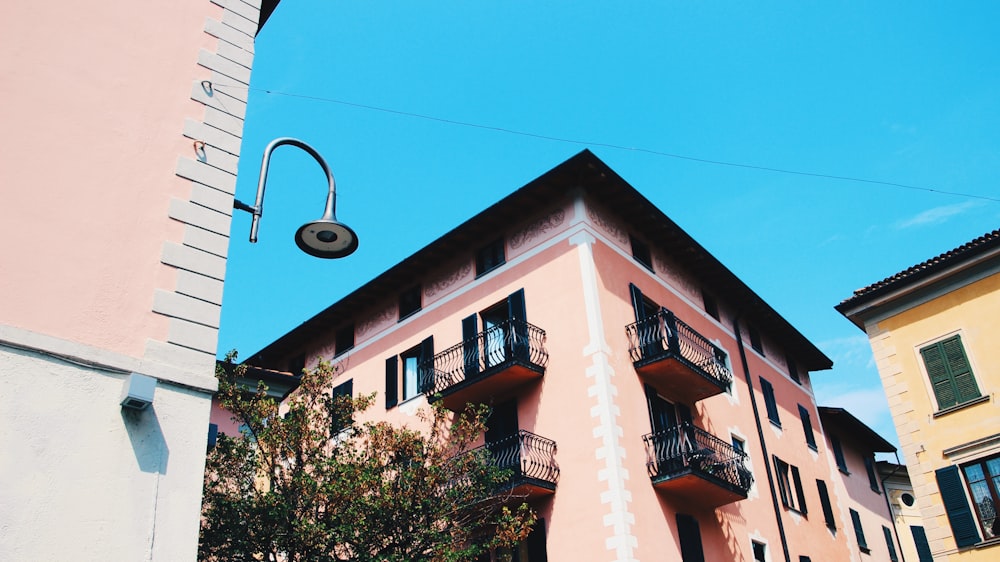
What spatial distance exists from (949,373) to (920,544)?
18473 millimetres

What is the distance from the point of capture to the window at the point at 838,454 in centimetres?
3124

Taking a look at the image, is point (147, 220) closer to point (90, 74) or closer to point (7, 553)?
point (90, 74)

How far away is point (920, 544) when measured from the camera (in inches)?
1368

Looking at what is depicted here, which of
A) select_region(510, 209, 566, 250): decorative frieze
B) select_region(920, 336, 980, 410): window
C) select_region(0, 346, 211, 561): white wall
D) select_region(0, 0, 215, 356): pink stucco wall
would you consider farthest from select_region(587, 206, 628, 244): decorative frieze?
select_region(0, 346, 211, 561): white wall

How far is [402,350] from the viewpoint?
24.2 m

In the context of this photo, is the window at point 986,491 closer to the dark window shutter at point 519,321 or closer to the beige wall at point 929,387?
the beige wall at point 929,387

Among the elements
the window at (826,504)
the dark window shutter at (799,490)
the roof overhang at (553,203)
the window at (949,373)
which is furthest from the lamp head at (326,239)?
the window at (826,504)

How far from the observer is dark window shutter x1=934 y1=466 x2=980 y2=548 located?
723 inches

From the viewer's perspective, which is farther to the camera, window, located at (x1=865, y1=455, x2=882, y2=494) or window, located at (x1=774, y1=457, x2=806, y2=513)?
window, located at (x1=865, y1=455, x2=882, y2=494)

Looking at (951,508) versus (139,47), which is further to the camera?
(951,508)

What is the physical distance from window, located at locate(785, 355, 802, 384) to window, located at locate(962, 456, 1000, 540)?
11322mm

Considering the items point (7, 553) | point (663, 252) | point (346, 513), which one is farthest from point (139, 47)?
point (663, 252)

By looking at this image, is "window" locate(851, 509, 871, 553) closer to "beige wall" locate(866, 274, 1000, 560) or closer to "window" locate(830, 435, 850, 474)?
"window" locate(830, 435, 850, 474)

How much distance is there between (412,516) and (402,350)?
10243mm
